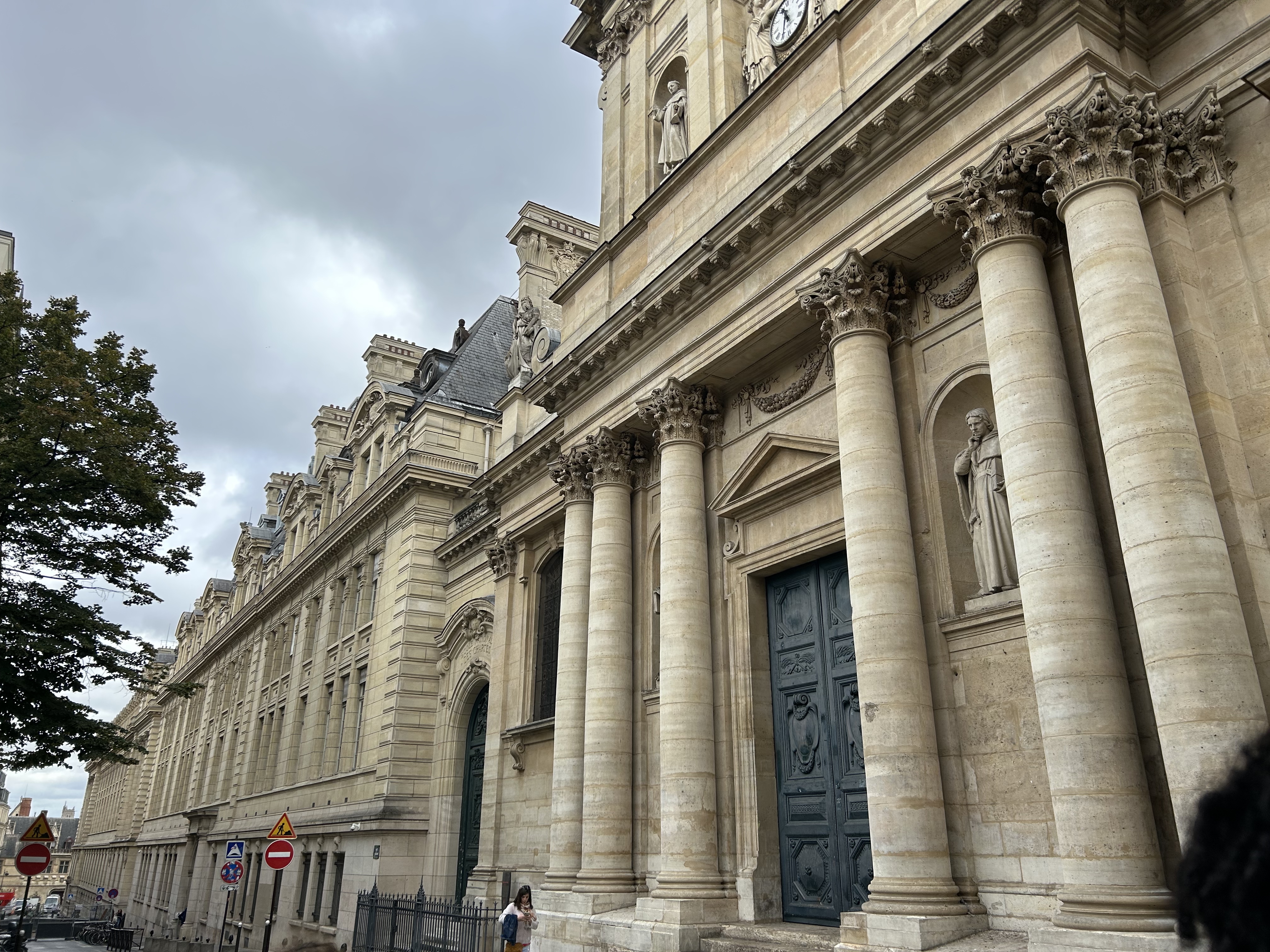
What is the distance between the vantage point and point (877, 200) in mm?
11281

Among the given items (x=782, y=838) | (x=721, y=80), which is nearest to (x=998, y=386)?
(x=782, y=838)

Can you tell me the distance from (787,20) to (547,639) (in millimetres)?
13097

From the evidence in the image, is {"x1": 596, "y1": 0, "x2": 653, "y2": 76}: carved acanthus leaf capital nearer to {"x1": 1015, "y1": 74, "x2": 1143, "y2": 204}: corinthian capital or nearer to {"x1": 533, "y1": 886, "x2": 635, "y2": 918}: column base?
{"x1": 1015, "y1": 74, "x2": 1143, "y2": 204}: corinthian capital

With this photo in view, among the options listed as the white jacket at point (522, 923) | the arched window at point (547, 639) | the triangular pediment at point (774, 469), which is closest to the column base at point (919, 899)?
the white jacket at point (522, 923)

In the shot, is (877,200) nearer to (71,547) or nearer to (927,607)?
(927,607)

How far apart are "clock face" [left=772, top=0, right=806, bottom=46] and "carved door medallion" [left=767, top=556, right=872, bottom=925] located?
8.48 m

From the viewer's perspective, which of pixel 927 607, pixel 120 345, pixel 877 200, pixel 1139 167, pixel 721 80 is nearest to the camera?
pixel 1139 167

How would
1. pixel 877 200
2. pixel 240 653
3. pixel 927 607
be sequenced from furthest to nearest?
pixel 240 653
pixel 877 200
pixel 927 607

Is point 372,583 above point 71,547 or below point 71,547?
above

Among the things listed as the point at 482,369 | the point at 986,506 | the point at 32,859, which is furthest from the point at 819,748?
the point at 482,369

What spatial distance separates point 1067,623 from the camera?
812cm

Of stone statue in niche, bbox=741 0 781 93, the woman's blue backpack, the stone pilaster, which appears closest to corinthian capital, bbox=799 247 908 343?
the stone pilaster

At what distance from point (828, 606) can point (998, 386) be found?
4499mm

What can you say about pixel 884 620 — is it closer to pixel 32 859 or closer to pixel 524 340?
pixel 32 859
